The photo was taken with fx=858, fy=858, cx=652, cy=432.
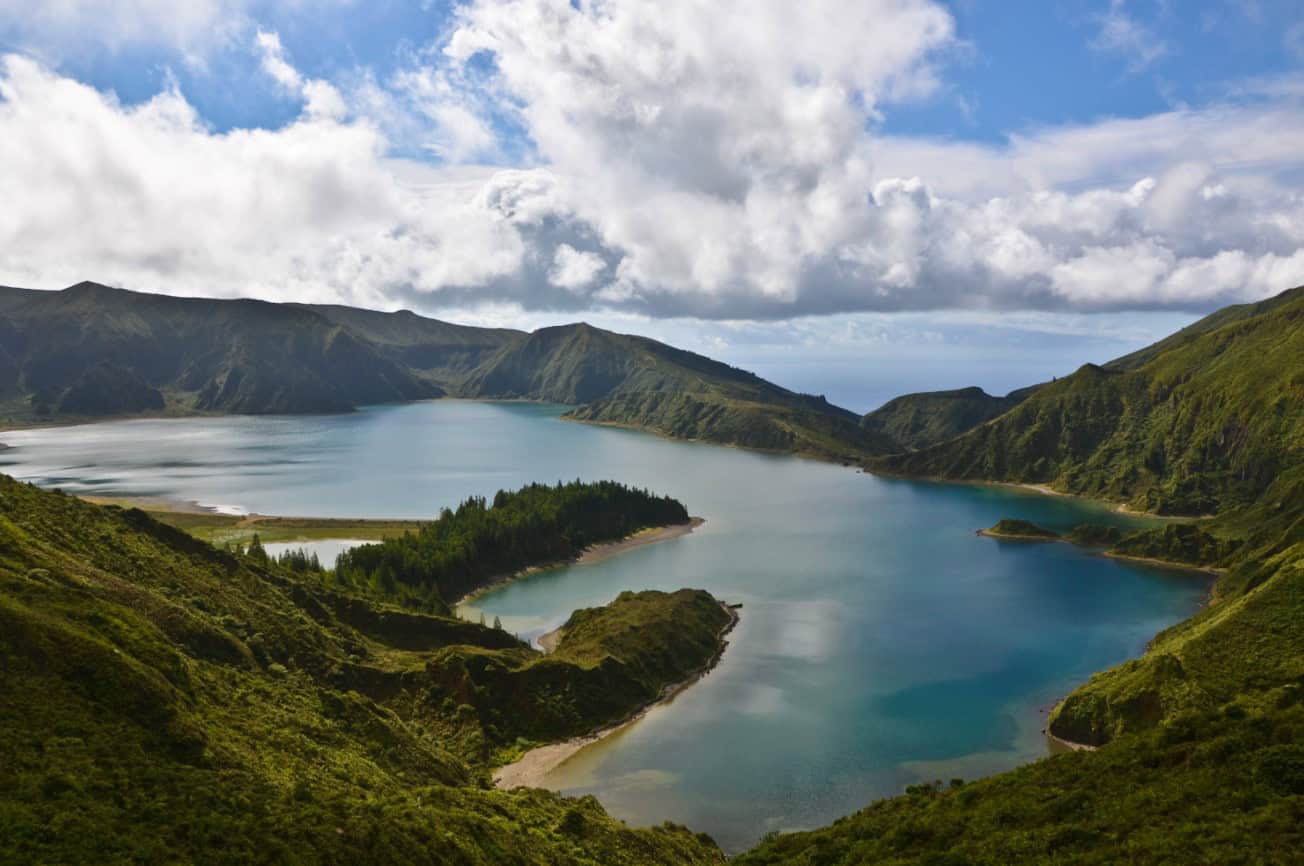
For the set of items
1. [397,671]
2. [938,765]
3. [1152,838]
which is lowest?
[938,765]

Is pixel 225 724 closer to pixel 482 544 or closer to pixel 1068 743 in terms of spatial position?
pixel 1068 743

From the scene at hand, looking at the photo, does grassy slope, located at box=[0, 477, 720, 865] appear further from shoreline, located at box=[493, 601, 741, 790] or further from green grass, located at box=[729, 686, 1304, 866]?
green grass, located at box=[729, 686, 1304, 866]

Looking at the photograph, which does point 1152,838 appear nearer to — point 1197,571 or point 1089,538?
point 1197,571

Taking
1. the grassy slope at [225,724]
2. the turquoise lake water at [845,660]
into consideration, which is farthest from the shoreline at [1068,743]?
the grassy slope at [225,724]

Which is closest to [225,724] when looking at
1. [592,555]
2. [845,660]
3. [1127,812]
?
[1127,812]

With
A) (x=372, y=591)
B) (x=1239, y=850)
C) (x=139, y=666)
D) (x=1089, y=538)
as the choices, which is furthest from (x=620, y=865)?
(x=1089, y=538)

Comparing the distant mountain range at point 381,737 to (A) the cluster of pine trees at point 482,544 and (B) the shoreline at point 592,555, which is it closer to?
(A) the cluster of pine trees at point 482,544
